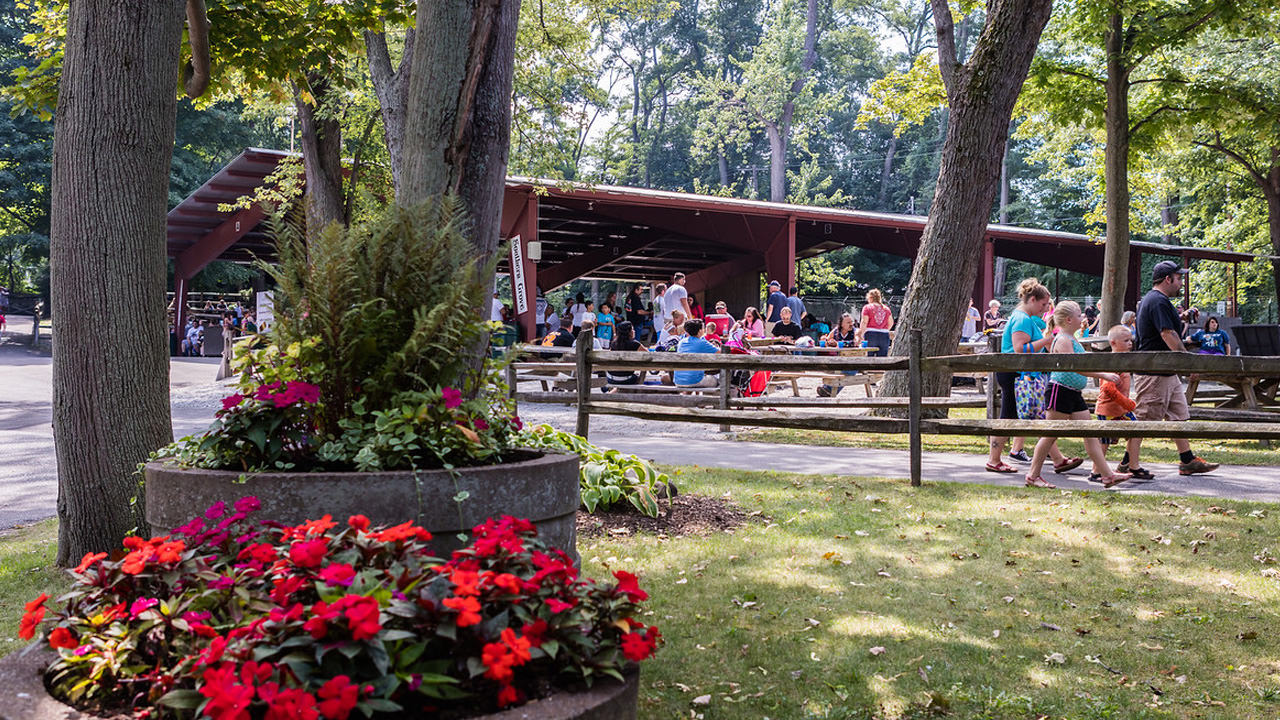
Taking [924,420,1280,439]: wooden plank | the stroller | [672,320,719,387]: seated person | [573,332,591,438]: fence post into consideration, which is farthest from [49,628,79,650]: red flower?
the stroller

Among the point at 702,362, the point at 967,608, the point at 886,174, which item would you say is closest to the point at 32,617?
the point at 967,608

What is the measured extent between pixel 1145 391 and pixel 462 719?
7.78 meters

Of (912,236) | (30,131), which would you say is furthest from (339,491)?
(30,131)

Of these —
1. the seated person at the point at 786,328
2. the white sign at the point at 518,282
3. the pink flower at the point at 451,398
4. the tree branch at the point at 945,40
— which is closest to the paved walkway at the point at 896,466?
the tree branch at the point at 945,40

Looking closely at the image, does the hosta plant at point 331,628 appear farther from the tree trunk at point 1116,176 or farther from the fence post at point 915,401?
the tree trunk at point 1116,176

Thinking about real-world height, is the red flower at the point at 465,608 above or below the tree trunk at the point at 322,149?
below

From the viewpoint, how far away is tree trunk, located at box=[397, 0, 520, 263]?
15.5 ft

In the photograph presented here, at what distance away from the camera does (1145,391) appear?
8.34 meters

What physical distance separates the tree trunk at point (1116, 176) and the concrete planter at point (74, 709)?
14584 millimetres

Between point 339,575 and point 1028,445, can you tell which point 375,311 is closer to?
point 339,575

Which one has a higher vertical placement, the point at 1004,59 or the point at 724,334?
the point at 1004,59

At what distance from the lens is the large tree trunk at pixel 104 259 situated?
15.9 ft

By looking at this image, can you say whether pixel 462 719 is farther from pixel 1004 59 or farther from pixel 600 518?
pixel 1004 59

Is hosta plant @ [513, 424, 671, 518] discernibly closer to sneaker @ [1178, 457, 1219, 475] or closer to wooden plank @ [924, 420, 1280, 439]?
wooden plank @ [924, 420, 1280, 439]
